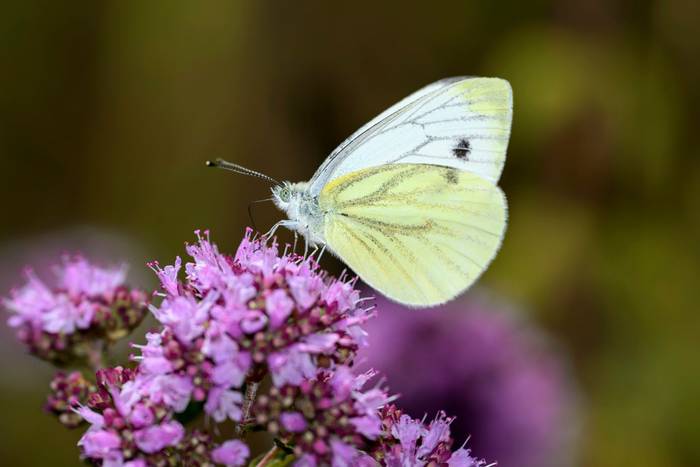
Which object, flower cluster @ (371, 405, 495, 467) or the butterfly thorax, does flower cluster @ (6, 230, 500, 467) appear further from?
the butterfly thorax

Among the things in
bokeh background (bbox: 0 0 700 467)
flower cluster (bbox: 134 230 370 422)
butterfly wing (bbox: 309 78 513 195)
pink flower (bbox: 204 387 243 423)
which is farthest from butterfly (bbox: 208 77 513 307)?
bokeh background (bbox: 0 0 700 467)

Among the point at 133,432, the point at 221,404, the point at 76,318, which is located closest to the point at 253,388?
the point at 221,404

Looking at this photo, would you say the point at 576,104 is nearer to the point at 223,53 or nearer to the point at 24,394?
the point at 223,53

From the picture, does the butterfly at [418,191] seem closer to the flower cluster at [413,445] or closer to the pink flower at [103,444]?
the flower cluster at [413,445]

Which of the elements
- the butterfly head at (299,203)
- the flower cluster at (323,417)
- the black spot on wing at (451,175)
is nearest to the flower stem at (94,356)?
the butterfly head at (299,203)

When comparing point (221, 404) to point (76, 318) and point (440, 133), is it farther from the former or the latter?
point (440, 133)

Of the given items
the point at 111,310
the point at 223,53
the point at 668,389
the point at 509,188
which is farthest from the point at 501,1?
the point at 111,310
